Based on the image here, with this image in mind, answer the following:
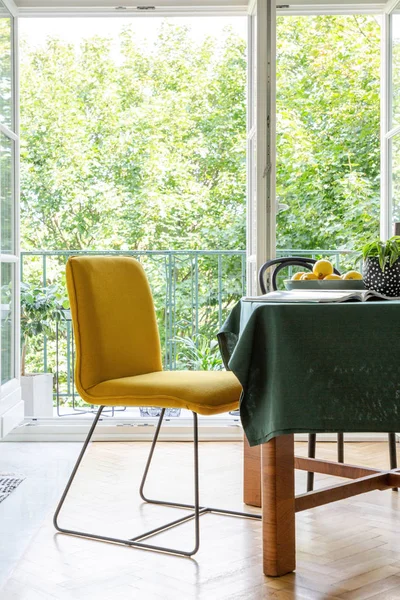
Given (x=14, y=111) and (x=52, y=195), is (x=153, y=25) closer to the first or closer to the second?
(x=52, y=195)

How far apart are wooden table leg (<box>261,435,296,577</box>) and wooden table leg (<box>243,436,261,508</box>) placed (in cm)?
56

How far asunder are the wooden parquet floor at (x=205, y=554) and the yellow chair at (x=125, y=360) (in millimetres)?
82

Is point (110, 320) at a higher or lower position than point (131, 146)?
lower

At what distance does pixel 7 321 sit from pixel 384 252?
191 centimetres

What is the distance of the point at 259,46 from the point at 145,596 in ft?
8.15

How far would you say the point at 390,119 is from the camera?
11.8 ft

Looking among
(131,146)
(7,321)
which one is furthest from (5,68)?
(131,146)

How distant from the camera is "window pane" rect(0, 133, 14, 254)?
3312 mm

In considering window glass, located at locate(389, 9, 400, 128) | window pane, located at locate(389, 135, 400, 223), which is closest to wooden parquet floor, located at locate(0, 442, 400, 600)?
window pane, located at locate(389, 135, 400, 223)

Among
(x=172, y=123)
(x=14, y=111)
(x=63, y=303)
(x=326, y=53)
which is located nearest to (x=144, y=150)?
(x=172, y=123)

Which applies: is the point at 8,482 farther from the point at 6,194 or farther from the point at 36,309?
the point at 36,309

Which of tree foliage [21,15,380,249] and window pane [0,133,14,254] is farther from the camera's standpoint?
tree foliage [21,15,380,249]

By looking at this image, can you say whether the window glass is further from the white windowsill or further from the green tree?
the green tree

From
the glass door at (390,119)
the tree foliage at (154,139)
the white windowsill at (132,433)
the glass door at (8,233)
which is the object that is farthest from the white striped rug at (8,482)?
the tree foliage at (154,139)
